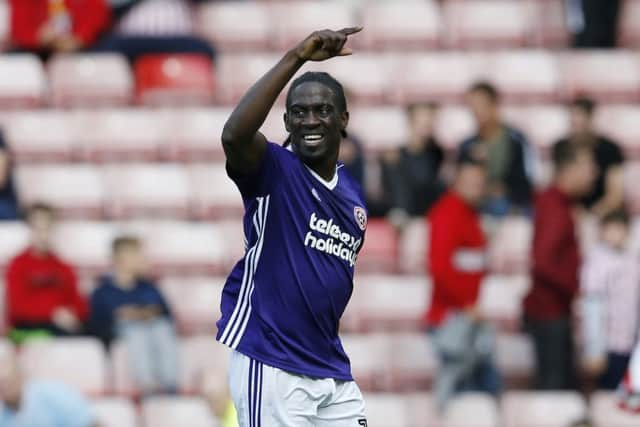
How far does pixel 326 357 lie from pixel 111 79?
6.59m

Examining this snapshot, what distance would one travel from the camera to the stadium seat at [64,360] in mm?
9625

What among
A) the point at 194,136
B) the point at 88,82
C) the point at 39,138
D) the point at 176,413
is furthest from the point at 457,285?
the point at 88,82

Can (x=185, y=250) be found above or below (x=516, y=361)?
above

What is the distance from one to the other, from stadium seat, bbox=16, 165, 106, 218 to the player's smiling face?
574 cm

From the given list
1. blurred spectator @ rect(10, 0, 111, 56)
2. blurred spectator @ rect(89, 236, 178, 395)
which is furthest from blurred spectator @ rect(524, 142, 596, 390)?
blurred spectator @ rect(10, 0, 111, 56)

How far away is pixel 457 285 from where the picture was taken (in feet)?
31.5

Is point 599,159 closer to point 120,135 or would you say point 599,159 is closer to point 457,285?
point 457,285

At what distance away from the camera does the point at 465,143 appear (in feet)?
35.4

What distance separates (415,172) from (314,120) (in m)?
5.37

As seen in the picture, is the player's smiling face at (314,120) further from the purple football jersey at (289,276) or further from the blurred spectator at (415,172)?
the blurred spectator at (415,172)

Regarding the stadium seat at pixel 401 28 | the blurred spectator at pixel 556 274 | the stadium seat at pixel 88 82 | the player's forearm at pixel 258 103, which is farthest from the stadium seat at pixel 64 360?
the player's forearm at pixel 258 103

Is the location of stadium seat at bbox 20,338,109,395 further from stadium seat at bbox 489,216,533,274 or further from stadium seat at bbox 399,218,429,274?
stadium seat at bbox 489,216,533,274

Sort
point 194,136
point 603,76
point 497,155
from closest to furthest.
→ point 497,155
point 194,136
point 603,76

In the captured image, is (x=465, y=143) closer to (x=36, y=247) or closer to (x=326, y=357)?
(x=36, y=247)
